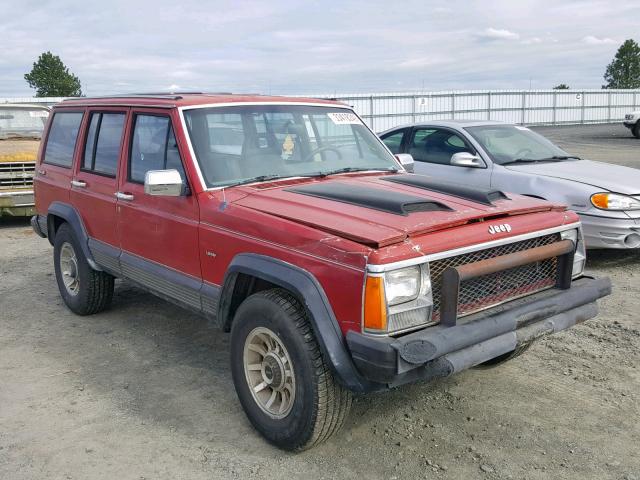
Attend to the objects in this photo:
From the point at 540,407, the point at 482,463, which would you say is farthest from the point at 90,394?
the point at 540,407

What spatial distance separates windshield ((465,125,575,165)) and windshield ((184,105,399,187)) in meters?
3.20

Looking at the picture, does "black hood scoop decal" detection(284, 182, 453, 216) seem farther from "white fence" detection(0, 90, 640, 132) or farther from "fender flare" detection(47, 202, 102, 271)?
"white fence" detection(0, 90, 640, 132)

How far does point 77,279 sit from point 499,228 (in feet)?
12.6

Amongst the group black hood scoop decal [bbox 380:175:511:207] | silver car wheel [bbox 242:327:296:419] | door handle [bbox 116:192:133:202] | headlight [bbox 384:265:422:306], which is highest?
black hood scoop decal [bbox 380:175:511:207]

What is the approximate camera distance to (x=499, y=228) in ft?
10.9

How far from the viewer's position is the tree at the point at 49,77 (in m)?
47.6

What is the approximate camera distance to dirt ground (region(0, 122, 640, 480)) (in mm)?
3266

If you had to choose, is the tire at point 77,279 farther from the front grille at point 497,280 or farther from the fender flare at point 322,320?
the front grille at point 497,280

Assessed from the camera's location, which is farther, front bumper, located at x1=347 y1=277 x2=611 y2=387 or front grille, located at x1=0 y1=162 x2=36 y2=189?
front grille, located at x1=0 y1=162 x2=36 y2=189

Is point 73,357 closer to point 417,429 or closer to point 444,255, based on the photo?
point 417,429

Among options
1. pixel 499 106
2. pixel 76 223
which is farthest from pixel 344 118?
pixel 499 106

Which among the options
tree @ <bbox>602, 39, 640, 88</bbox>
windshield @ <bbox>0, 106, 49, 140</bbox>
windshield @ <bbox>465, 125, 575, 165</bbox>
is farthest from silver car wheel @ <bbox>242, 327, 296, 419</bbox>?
tree @ <bbox>602, 39, 640, 88</bbox>

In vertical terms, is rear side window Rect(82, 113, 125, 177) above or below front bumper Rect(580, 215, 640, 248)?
above

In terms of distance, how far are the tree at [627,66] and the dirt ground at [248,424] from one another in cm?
6708
